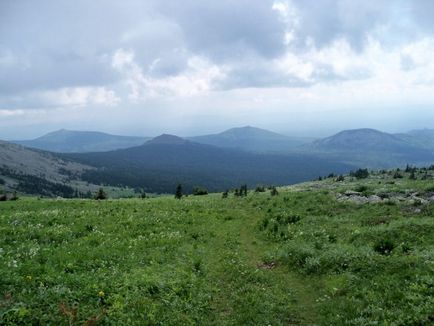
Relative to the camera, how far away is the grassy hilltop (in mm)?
13727

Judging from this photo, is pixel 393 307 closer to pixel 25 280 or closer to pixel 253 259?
pixel 253 259

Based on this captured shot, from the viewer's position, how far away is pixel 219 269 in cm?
2048

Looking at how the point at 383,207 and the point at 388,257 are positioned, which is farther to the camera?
the point at 383,207

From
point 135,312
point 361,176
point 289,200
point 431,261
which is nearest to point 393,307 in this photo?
point 431,261

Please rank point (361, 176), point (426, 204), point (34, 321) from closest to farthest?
point (34, 321) < point (426, 204) < point (361, 176)

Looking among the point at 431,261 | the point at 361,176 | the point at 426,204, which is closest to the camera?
the point at 431,261

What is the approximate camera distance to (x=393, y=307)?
1419cm

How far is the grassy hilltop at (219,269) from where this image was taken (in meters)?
13.7

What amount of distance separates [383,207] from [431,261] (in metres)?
14.3

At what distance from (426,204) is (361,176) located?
204 ft

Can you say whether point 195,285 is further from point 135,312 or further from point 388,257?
point 388,257

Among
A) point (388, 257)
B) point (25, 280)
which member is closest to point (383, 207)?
point (388, 257)

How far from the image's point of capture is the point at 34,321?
1193 centimetres

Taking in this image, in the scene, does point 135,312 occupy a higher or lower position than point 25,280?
lower
